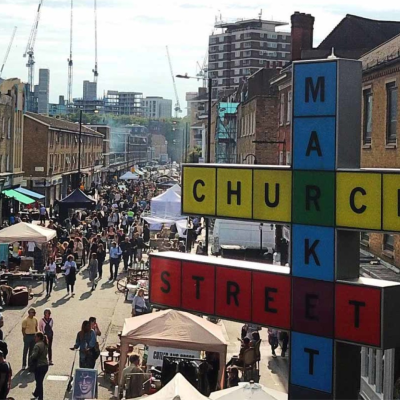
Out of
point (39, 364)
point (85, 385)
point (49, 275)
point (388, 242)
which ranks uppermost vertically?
point (388, 242)

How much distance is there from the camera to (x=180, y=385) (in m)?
10.9

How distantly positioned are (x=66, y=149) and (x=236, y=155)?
26338 mm

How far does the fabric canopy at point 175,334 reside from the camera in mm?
15172

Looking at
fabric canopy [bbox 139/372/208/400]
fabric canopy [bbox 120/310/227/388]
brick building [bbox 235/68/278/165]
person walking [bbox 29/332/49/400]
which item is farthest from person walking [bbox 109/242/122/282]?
fabric canopy [bbox 139/372/208/400]

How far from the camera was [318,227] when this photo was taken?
8648mm

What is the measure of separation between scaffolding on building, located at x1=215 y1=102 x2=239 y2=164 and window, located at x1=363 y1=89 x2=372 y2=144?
106 ft

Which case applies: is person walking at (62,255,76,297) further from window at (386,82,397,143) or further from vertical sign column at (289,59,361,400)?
vertical sign column at (289,59,361,400)

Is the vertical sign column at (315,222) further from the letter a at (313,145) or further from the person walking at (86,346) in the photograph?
the person walking at (86,346)

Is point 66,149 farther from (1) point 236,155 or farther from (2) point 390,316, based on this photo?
(2) point 390,316

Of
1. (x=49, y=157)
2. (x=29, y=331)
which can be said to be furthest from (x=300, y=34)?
(x=49, y=157)

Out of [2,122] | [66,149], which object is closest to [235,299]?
[2,122]

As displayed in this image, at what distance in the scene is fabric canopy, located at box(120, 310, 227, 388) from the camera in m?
15.2

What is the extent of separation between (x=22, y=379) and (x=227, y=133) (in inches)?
1609

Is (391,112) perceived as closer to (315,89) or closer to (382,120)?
(382,120)
